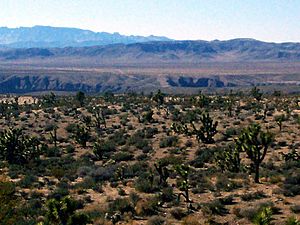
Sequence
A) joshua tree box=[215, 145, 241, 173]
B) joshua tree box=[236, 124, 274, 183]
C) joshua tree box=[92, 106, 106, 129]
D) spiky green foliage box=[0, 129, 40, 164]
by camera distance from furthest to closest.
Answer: joshua tree box=[92, 106, 106, 129]
spiky green foliage box=[0, 129, 40, 164]
joshua tree box=[215, 145, 241, 173]
joshua tree box=[236, 124, 274, 183]

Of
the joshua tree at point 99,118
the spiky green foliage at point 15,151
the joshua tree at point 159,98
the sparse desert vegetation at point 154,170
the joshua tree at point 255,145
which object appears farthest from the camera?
the joshua tree at point 159,98

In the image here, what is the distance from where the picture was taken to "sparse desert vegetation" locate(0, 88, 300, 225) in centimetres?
2028

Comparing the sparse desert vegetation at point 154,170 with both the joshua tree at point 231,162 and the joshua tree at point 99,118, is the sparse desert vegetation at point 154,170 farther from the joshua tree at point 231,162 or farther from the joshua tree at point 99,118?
the joshua tree at point 99,118

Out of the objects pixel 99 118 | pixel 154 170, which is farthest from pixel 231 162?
pixel 99 118

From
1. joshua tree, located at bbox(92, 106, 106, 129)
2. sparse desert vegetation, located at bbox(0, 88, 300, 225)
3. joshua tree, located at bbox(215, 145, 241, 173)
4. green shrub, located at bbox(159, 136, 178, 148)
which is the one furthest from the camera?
joshua tree, located at bbox(92, 106, 106, 129)

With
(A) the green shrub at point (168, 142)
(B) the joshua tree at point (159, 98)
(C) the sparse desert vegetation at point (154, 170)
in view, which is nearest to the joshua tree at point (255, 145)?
(C) the sparse desert vegetation at point (154, 170)

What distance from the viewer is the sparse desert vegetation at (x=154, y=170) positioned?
2028 cm

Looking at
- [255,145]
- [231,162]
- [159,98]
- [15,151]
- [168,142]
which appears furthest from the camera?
[159,98]

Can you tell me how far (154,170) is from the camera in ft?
97.0

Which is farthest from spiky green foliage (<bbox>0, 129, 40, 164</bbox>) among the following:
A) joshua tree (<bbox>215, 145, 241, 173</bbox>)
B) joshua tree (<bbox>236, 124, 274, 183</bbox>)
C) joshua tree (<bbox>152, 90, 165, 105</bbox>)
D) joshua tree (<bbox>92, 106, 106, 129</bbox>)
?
joshua tree (<bbox>152, 90, 165, 105</bbox>)

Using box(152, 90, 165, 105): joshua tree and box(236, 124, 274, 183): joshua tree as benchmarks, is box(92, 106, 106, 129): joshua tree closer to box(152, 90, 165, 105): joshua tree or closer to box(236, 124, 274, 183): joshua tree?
box(152, 90, 165, 105): joshua tree

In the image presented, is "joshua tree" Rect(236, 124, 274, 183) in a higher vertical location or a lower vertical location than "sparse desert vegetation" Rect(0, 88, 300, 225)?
higher

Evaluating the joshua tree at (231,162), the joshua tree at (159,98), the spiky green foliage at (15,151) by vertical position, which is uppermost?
the joshua tree at (159,98)

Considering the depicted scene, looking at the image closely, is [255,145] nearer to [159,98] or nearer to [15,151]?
[15,151]
